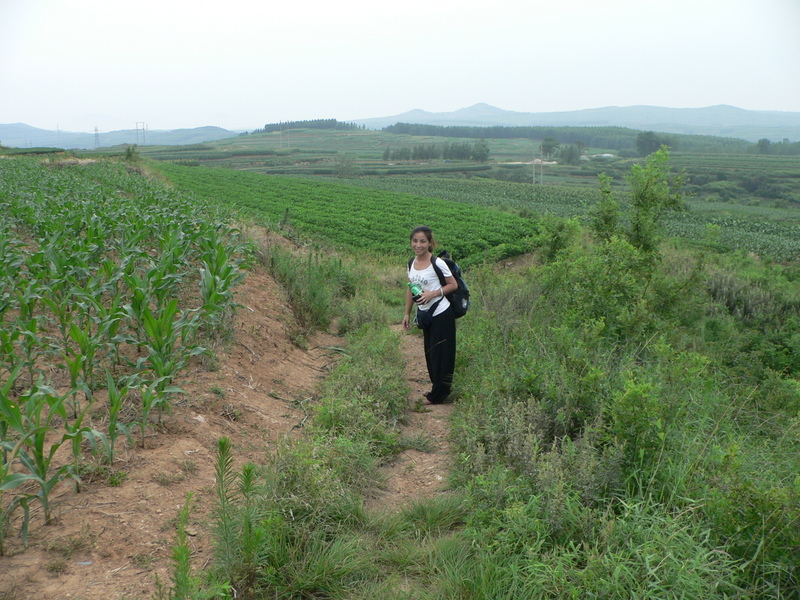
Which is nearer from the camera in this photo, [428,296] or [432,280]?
[428,296]

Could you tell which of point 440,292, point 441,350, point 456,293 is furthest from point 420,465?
point 456,293

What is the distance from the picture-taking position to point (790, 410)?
5738mm

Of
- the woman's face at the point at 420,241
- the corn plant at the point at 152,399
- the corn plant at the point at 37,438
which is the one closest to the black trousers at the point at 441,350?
the woman's face at the point at 420,241

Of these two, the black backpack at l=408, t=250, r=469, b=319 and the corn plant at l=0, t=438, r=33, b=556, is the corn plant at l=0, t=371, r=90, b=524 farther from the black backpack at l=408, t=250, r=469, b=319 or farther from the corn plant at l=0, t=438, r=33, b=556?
the black backpack at l=408, t=250, r=469, b=319

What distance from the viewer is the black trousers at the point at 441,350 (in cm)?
605

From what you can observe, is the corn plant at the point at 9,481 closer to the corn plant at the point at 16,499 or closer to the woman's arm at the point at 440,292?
the corn plant at the point at 16,499

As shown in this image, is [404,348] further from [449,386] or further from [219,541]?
[219,541]

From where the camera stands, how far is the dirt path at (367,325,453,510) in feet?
13.5

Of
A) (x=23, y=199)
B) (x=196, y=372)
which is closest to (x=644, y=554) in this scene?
(x=196, y=372)

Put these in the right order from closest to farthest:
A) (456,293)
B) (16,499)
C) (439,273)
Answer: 1. (16,499)
2. (439,273)
3. (456,293)

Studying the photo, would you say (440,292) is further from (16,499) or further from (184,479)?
(16,499)

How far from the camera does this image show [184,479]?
3.78m

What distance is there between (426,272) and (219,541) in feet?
12.1

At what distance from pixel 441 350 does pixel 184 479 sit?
119 inches
